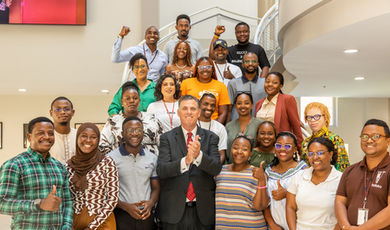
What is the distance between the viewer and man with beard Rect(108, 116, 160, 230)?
3.96 m

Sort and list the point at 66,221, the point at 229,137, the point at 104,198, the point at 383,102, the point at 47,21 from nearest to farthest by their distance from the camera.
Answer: the point at 66,221, the point at 104,198, the point at 229,137, the point at 47,21, the point at 383,102

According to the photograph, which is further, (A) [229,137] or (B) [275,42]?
(B) [275,42]

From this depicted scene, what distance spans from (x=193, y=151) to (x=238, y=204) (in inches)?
26.9

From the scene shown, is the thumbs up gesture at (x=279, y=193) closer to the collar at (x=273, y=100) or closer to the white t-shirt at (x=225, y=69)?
the collar at (x=273, y=100)

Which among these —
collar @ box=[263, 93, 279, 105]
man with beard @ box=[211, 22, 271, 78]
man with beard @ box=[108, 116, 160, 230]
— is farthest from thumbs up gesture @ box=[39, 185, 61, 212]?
man with beard @ box=[211, 22, 271, 78]

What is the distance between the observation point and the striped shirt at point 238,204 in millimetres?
3920

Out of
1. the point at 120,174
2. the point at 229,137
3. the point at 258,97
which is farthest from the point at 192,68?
the point at 120,174

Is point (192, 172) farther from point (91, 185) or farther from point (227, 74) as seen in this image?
point (227, 74)

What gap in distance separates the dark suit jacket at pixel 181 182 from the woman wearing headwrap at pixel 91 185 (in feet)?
1.47

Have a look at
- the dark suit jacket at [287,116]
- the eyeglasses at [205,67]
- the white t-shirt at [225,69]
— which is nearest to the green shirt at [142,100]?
the eyeglasses at [205,67]

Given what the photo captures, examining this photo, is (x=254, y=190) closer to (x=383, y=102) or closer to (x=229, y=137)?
(x=229, y=137)

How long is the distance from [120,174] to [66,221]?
67cm

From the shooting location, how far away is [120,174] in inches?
158

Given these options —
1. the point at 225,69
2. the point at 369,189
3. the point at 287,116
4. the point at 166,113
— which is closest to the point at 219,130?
the point at 166,113
